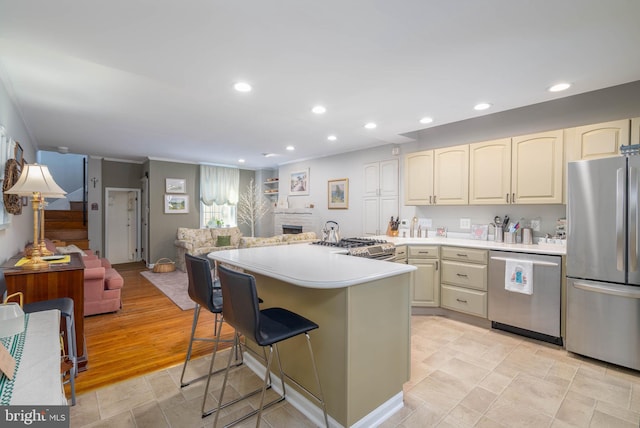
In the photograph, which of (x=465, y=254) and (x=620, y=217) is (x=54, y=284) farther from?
(x=620, y=217)

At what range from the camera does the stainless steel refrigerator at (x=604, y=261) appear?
7.89 feet

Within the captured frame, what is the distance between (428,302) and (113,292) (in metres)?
4.00

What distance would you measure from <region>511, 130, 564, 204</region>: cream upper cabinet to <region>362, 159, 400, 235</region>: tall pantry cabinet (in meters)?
1.81

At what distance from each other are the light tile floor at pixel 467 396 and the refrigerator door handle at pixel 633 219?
93cm

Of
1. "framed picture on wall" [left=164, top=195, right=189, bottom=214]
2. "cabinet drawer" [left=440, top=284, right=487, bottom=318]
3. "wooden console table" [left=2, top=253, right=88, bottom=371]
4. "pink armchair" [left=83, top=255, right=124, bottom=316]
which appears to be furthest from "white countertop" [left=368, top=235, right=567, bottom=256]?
"framed picture on wall" [left=164, top=195, right=189, bottom=214]

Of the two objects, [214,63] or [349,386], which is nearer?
[349,386]

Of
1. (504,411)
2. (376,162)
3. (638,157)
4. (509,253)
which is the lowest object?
(504,411)

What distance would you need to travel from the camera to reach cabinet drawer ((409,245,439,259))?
3.72 meters

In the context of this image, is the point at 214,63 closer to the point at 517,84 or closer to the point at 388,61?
the point at 388,61

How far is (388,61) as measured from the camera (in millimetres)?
2229

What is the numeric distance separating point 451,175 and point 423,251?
1096 mm

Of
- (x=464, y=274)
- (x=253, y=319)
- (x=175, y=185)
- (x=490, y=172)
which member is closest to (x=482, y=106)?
(x=490, y=172)

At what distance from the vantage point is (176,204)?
7094 millimetres

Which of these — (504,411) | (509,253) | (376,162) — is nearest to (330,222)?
(376,162)
